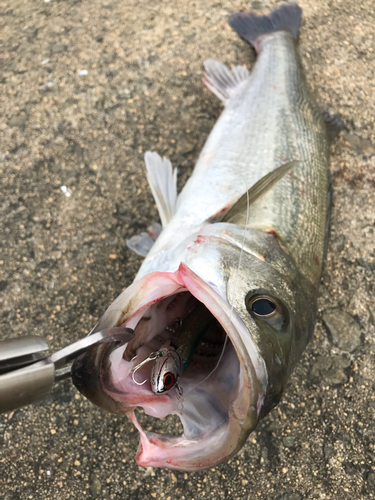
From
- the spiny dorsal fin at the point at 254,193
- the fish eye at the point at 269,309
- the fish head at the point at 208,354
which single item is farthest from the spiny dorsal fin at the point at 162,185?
the fish eye at the point at 269,309

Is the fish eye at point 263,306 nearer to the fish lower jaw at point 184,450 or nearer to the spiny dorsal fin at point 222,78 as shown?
the fish lower jaw at point 184,450

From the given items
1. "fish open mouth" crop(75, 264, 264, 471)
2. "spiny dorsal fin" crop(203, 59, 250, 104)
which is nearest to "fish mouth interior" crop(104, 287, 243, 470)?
"fish open mouth" crop(75, 264, 264, 471)

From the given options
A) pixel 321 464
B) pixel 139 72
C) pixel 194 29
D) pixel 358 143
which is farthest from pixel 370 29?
pixel 321 464

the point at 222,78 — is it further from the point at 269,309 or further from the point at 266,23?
the point at 269,309

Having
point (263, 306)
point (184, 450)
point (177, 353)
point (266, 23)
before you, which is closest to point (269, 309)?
point (263, 306)

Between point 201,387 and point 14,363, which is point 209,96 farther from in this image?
point 14,363

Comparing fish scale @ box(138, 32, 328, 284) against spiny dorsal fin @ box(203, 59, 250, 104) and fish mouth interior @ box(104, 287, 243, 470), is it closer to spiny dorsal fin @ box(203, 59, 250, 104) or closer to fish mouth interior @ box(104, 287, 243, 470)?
spiny dorsal fin @ box(203, 59, 250, 104)
